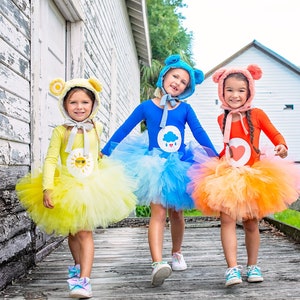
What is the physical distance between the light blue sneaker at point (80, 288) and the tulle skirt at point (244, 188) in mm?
876

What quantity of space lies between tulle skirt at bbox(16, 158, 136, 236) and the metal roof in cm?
1017

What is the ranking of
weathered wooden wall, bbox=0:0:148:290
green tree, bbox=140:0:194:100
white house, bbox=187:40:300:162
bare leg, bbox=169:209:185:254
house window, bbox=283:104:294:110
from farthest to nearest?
green tree, bbox=140:0:194:100, house window, bbox=283:104:294:110, white house, bbox=187:40:300:162, bare leg, bbox=169:209:185:254, weathered wooden wall, bbox=0:0:148:290

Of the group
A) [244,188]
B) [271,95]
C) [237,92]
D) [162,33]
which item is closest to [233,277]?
[244,188]

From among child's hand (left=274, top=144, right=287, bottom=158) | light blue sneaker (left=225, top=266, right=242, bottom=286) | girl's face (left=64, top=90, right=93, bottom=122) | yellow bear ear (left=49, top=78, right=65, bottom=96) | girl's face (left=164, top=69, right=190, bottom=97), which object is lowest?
light blue sneaker (left=225, top=266, right=242, bottom=286)

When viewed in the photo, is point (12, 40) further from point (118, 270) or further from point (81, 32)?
point (81, 32)

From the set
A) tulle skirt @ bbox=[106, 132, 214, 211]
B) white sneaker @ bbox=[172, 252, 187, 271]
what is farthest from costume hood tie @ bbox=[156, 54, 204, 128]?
white sneaker @ bbox=[172, 252, 187, 271]

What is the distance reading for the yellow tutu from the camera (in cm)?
303

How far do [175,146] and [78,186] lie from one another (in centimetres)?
82

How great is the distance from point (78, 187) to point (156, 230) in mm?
669

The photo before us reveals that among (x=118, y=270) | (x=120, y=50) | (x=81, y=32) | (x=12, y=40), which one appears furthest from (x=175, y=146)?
(x=120, y=50)

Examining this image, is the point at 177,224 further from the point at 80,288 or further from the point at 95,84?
the point at 95,84

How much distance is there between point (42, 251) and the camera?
4090 mm

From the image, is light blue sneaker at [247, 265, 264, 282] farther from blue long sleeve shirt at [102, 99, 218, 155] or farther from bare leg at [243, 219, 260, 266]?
blue long sleeve shirt at [102, 99, 218, 155]

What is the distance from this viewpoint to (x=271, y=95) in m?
25.0
